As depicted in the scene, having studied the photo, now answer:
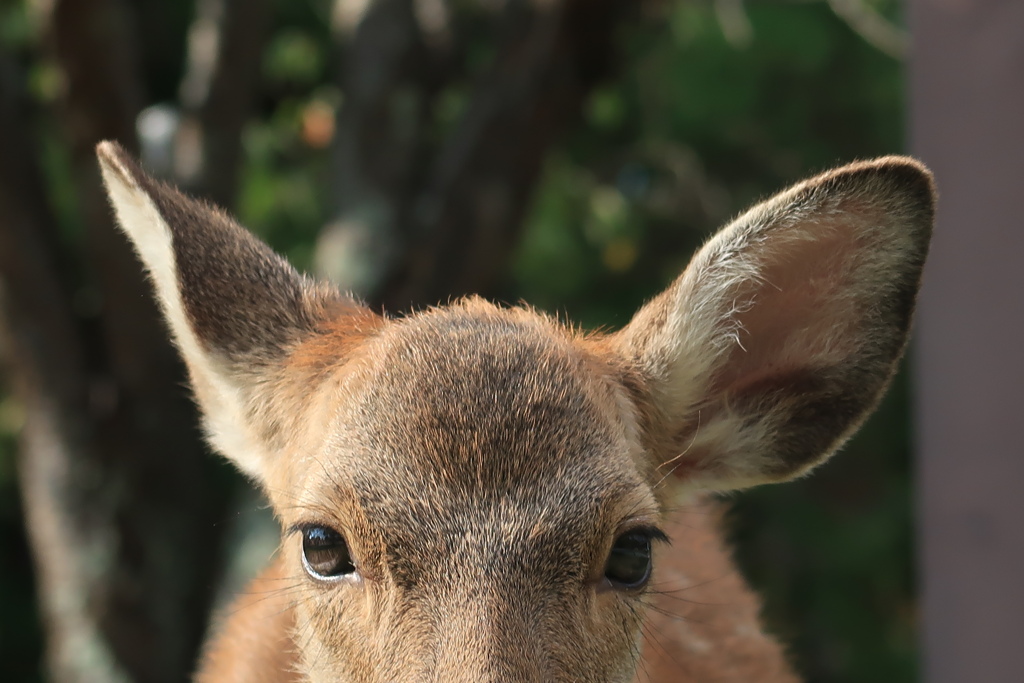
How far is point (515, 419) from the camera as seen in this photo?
264 centimetres

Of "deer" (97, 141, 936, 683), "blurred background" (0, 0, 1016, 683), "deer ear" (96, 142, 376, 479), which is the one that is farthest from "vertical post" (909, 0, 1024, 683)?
"deer ear" (96, 142, 376, 479)

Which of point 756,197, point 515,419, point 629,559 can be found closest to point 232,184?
point 756,197

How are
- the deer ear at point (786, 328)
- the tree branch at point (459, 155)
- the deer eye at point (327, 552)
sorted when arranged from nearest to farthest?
the deer eye at point (327, 552), the deer ear at point (786, 328), the tree branch at point (459, 155)

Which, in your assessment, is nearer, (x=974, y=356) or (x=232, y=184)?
(x=974, y=356)

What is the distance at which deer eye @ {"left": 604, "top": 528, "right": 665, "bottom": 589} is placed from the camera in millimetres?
2717

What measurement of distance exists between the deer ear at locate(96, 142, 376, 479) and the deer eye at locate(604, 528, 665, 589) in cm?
105

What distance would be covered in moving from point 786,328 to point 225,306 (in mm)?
1609

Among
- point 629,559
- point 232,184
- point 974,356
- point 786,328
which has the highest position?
point 232,184

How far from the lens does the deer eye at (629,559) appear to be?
272 cm

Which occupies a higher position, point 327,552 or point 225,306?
point 225,306

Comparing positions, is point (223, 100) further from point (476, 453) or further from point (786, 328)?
point (476, 453)

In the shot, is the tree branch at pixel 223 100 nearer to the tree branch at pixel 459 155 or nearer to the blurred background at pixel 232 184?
the blurred background at pixel 232 184

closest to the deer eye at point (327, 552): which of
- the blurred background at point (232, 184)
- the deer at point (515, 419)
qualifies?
the deer at point (515, 419)

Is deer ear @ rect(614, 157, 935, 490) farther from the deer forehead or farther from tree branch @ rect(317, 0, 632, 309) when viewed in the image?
tree branch @ rect(317, 0, 632, 309)
